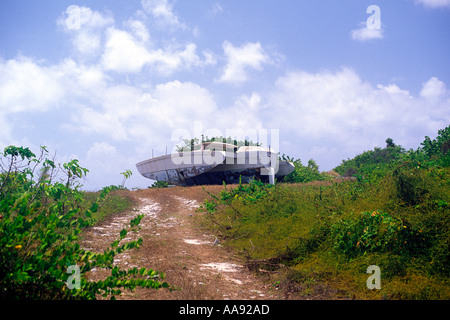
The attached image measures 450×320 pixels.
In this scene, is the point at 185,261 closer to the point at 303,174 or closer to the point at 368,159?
the point at 303,174

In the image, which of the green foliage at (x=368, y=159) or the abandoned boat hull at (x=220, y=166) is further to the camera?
the green foliage at (x=368, y=159)

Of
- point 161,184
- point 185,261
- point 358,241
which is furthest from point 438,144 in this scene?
point 161,184

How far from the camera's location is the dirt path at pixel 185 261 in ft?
11.3

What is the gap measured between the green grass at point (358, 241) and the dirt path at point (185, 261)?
0.38 metres

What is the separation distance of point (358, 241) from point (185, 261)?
2633mm

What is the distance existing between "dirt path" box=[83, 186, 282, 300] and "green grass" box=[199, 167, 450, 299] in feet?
1.24

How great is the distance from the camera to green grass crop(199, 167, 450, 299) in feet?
11.3

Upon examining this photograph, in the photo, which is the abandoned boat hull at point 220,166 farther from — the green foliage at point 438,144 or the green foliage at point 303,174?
the green foliage at point 438,144

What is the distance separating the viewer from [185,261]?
463 centimetres

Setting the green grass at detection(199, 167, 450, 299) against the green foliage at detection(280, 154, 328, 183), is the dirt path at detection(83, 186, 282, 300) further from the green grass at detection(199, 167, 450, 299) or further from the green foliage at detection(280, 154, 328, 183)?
the green foliage at detection(280, 154, 328, 183)

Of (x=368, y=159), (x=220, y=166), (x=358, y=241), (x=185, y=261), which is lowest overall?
(x=185, y=261)

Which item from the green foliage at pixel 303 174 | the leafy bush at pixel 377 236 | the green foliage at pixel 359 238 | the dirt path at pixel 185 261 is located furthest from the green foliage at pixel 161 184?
the leafy bush at pixel 377 236

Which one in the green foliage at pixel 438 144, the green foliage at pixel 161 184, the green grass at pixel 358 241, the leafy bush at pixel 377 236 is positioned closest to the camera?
the green grass at pixel 358 241
